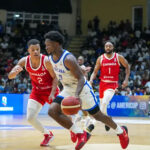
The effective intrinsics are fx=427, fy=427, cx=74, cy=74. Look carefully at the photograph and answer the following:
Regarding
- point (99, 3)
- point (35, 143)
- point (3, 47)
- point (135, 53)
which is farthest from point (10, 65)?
point (35, 143)

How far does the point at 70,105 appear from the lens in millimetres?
5891

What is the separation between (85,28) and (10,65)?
7.01 meters

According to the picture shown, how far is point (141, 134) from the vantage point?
30.5ft

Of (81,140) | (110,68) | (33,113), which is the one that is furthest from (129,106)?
(81,140)

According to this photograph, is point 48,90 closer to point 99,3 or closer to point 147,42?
point 147,42

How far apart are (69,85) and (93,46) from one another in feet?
55.4

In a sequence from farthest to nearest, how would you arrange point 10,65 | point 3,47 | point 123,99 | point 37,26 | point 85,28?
point 85,28 < point 37,26 < point 3,47 < point 10,65 < point 123,99

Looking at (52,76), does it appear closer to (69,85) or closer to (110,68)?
(69,85)

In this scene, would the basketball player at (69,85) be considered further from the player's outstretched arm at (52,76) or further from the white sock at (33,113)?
the white sock at (33,113)

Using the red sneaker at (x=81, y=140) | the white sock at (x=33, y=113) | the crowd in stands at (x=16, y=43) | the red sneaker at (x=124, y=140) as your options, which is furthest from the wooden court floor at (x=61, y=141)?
the crowd in stands at (x=16, y=43)

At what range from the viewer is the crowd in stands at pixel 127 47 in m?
19.1

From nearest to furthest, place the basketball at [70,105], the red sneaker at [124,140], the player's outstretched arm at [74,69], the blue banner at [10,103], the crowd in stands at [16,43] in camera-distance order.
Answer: the basketball at [70,105], the player's outstretched arm at [74,69], the red sneaker at [124,140], the blue banner at [10,103], the crowd in stands at [16,43]

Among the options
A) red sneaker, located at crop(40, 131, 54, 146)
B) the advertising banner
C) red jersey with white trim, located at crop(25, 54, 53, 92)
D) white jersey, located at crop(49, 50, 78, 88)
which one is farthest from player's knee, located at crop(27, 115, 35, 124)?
the advertising banner

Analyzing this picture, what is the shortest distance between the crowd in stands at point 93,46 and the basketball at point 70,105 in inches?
470
